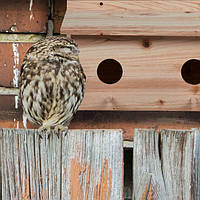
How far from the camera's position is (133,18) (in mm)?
2418

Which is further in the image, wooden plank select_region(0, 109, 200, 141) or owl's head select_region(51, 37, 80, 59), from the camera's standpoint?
wooden plank select_region(0, 109, 200, 141)

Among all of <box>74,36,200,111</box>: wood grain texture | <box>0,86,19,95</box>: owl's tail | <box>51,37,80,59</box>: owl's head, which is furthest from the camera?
<box>0,86,19,95</box>: owl's tail

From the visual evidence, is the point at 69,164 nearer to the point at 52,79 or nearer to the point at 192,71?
the point at 52,79

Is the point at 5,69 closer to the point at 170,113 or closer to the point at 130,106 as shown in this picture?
the point at 130,106

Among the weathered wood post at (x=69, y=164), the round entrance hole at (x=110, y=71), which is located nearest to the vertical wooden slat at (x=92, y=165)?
the weathered wood post at (x=69, y=164)

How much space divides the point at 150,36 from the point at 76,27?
0.39 meters

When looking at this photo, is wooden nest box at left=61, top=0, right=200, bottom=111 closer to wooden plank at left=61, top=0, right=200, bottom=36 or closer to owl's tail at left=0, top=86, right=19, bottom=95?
wooden plank at left=61, top=0, right=200, bottom=36

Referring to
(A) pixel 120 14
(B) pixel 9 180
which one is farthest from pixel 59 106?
(B) pixel 9 180

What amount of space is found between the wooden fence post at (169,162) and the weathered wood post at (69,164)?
6 cm

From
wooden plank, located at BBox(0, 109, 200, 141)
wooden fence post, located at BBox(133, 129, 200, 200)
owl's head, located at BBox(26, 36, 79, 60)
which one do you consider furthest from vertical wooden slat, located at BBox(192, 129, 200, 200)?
wooden plank, located at BBox(0, 109, 200, 141)

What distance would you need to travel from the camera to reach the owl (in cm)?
235

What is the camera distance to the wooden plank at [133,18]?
239 cm

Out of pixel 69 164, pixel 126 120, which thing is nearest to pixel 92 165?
pixel 69 164

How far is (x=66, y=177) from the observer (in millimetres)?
1333
